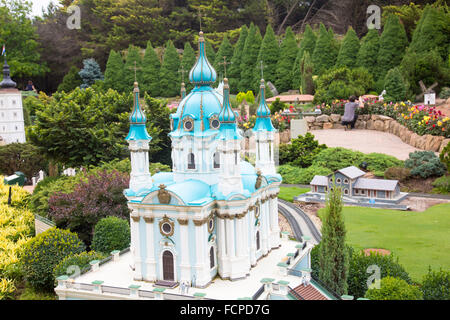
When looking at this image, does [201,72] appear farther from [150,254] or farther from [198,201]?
[150,254]

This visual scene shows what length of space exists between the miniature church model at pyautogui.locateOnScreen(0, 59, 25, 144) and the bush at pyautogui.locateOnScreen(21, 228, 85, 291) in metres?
36.2

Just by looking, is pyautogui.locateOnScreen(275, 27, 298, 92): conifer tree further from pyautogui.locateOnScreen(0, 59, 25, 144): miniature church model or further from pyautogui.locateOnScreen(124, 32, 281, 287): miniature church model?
pyautogui.locateOnScreen(124, 32, 281, 287): miniature church model

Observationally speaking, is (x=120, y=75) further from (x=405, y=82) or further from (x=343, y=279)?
(x=343, y=279)

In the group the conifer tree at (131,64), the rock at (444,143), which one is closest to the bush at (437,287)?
the rock at (444,143)

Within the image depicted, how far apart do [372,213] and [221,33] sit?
53.2 meters

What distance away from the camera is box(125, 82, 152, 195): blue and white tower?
21562 mm

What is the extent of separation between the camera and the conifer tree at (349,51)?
6456 cm

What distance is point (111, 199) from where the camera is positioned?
96.2 feet

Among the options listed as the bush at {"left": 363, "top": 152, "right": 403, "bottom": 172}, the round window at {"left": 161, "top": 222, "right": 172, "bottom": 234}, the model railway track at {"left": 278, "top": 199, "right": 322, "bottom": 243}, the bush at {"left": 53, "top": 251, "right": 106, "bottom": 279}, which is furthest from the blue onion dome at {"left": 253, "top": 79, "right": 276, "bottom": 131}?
the bush at {"left": 363, "top": 152, "right": 403, "bottom": 172}

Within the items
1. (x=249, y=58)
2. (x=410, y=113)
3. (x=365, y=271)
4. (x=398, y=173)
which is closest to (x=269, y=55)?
(x=249, y=58)

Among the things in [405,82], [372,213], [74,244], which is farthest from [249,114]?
[74,244]

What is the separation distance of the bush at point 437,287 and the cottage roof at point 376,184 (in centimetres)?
1516

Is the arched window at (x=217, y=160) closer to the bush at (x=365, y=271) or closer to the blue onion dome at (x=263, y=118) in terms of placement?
the blue onion dome at (x=263, y=118)

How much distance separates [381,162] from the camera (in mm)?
39875
